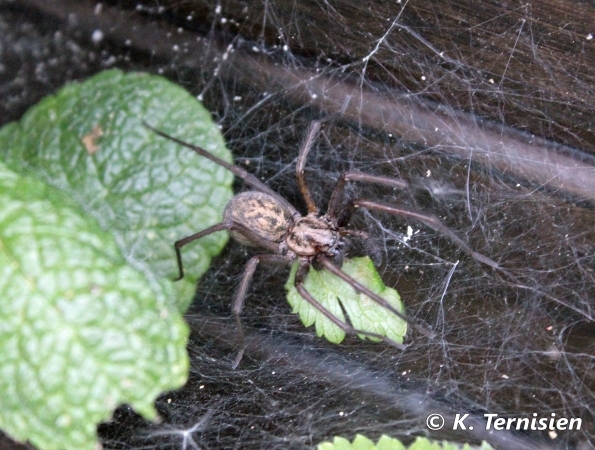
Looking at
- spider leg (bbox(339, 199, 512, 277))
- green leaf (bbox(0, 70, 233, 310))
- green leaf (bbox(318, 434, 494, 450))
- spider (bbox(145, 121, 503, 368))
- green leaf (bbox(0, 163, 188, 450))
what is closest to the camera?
green leaf (bbox(0, 163, 188, 450))

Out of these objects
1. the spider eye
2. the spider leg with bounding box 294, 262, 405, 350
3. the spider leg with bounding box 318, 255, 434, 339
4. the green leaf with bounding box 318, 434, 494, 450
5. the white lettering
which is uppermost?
the spider leg with bounding box 318, 255, 434, 339

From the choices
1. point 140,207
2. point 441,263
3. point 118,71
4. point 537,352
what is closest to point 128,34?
point 118,71

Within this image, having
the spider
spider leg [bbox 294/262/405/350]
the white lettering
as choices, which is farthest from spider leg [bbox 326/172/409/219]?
the white lettering

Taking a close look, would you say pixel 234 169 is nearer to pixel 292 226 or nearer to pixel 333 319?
pixel 292 226

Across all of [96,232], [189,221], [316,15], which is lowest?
[189,221]

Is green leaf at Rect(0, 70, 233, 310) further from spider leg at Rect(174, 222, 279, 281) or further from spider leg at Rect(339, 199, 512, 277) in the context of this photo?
spider leg at Rect(339, 199, 512, 277)

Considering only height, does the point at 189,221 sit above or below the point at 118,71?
below

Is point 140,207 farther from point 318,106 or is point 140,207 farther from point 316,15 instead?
point 316,15

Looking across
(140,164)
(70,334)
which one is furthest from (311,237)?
(70,334)
